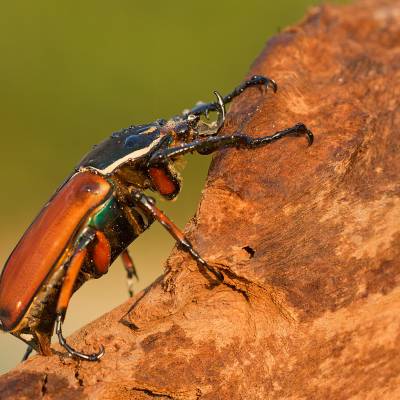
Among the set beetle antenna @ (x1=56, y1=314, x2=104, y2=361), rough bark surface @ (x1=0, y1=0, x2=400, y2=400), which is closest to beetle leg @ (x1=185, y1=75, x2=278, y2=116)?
rough bark surface @ (x1=0, y1=0, x2=400, y2=400)

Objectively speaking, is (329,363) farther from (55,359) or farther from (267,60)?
(267,60)

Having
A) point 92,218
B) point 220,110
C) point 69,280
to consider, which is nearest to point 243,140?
point 220,110

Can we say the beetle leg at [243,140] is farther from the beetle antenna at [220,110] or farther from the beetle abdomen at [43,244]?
the beetle abdomen at [43,244]

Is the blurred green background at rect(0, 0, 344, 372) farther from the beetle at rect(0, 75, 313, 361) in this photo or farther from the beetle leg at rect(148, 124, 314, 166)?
the beetle leg at rect(148, 124, 314, 166)

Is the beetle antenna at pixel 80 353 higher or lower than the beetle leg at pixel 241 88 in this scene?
lower

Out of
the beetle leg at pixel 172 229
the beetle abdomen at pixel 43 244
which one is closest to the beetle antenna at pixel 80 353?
the beetle abdomen at pixel 43 244

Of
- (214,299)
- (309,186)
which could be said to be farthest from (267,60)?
(214,299)
